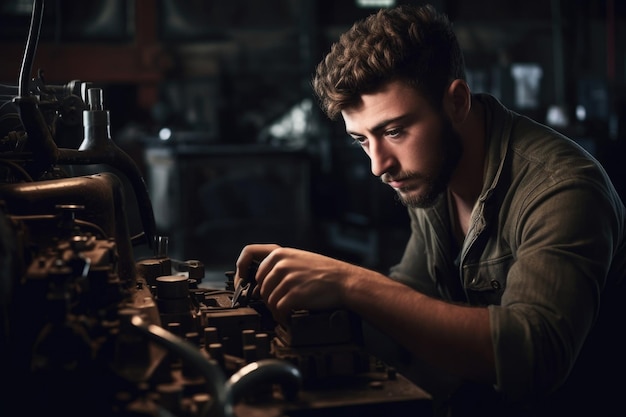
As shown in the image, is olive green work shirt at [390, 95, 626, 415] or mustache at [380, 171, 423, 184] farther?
mustache at [380, 171, 423, 184]

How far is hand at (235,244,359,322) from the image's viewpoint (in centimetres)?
135

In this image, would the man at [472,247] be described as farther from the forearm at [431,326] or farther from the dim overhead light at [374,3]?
the dim overhead light at [374,3]

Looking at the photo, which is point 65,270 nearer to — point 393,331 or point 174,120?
point 393,331

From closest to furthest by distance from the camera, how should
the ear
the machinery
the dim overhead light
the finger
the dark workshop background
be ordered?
the machinery < the finger < the ear < the dark workshop background < the dim overhead light

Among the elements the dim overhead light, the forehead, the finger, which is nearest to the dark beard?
the forehead

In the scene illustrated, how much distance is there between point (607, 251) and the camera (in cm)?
154

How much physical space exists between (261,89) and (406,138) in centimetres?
705

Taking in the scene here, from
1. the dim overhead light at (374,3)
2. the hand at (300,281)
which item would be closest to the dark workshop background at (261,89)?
the dim overhead light at (374,3)

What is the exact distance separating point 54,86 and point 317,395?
1.01 m

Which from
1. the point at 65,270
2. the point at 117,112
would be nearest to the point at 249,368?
the point at 65,270

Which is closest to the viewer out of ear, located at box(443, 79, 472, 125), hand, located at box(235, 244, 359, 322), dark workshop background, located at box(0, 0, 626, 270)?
hand, located at box(235, 244, 359, 322)

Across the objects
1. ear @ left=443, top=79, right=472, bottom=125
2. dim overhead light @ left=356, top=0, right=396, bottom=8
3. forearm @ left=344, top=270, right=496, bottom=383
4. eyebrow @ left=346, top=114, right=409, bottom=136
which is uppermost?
dim overhead light @ left=356, top=0, right=396, bottom=8

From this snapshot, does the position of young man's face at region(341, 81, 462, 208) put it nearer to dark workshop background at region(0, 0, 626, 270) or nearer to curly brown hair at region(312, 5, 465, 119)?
curly brown hair at region(312, 5, 465, 119)

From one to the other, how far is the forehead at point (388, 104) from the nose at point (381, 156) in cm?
5
